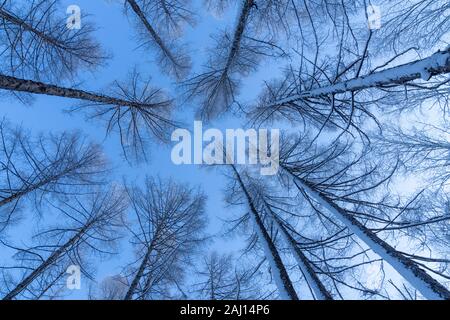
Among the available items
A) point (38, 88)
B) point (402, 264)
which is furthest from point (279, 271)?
point (38, 88)

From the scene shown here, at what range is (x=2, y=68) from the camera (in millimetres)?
6504

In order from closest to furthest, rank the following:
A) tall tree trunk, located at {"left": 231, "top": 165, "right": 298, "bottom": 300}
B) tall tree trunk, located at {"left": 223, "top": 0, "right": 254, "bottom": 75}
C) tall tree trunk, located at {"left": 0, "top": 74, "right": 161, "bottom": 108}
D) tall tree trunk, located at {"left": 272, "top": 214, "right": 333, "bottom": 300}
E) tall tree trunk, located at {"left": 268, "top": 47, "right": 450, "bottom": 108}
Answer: tall tree trunk, located at {"left": 268, "top": 47, "right": 450, "bottom": 108} → tall tree trunk, located at {"left": 272, "top": 214, "right": 333, "bottom": 300} → tall tree trunk, located at {"left": 231, "top": 165, "right": 298, "bottom": 300} → tall tree trunk, located at {"left": 0, "top": 74, "right": 161, "bottom": 108} → tall tree trunk, located at {"left": 223, "top": 0, "right": 254, "bottom": 75}

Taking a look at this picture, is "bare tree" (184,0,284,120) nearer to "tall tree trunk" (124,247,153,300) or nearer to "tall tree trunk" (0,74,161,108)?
"tall tree trunk" (0,74,161,108)

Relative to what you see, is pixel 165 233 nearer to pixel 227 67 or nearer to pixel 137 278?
pixel 137 278

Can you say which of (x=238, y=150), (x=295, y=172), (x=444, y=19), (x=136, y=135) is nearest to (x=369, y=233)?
(x=295, y=172)

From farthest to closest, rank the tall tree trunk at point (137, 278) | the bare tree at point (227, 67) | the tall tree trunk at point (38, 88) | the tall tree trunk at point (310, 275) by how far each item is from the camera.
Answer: the bare tree at point (227, 67) → the tall tree trunk at point (137, 278) → the tall tree trunk at point (38, 88) → the tall tree trunk at point (310, 275)

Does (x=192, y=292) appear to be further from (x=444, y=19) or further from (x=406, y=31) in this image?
(x=444, y=19)

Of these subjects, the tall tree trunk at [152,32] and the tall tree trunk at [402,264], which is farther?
the tall tree trunk at [152,32]

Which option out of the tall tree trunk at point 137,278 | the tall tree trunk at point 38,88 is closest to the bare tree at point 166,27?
the tall tree trunk at point 38,88

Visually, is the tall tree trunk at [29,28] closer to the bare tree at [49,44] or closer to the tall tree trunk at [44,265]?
the bare tree at [49,44]

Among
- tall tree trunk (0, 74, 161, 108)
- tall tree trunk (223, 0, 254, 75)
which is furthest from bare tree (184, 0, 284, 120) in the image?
tall tree trunk (0, 74, 161, 108)

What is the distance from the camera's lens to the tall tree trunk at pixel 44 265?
5.30m

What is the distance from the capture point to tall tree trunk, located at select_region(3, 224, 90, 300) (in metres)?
5.30

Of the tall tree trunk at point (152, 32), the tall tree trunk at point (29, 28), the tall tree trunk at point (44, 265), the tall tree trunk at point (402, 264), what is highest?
the tall tree trunk at point (152, 32)
